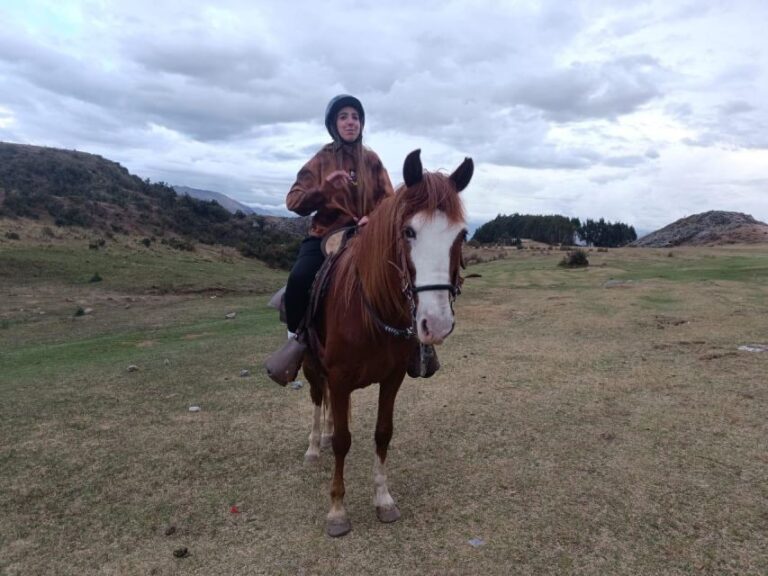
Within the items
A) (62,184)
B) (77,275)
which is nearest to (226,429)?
(77,275)

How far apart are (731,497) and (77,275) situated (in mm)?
21826

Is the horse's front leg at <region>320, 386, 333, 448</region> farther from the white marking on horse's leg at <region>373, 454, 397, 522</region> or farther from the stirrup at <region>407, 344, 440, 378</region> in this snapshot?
the stirrup at <region>407, 344, 440, 378</region>

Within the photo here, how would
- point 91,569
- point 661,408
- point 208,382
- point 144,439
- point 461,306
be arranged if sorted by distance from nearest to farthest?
point 91,569 < point 144,439 < point 661,408 < point 208,382 < point 461,306

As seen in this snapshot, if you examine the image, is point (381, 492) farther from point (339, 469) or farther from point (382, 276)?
point (382, 276)

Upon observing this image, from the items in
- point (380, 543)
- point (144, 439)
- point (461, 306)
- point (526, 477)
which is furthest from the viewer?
point (461, 306)

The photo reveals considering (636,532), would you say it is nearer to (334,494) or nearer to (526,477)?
(526,477)

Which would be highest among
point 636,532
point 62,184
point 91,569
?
point 62,184

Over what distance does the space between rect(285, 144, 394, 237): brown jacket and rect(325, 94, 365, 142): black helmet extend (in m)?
0.14

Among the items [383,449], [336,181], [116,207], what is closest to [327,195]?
[336,181]

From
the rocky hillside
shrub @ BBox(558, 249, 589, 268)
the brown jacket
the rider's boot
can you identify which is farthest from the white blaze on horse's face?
the rocky hillside

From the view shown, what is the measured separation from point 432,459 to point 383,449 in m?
0.94

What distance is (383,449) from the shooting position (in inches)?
165

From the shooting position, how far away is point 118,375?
7875mm

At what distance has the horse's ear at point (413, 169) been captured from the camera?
3.06 metres
